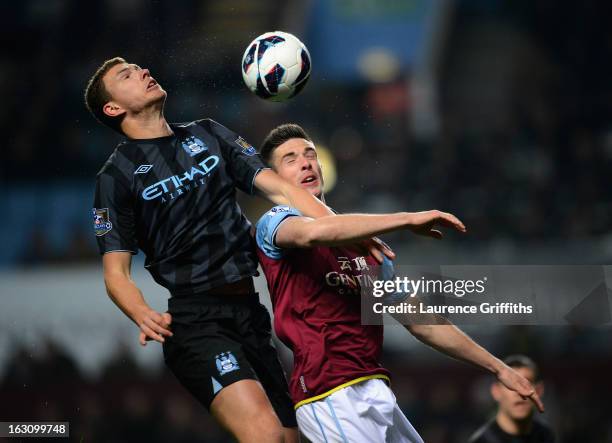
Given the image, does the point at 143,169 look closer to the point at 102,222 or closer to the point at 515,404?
the point at 102,222

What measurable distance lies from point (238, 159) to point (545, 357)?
5.97m

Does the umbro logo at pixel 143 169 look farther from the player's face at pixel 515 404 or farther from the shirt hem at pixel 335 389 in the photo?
the player's face at pixel 515 404

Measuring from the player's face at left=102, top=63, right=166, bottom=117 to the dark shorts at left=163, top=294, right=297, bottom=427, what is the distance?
1004 millimetres

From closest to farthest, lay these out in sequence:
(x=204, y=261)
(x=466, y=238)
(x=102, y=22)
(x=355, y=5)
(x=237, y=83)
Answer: (x=204, y=261) < (x=466, y=238) < (x=237, y=83) < (x=102, y=22) < (x=355, y=5)

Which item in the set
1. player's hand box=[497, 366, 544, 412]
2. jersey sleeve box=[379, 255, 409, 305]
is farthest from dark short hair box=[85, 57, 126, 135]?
player's hand box=[497, 366, 544, 412]

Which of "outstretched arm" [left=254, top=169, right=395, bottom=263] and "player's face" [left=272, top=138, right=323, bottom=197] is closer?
"outstretched arm" [left=254, top=169, right=395, bottom=263]

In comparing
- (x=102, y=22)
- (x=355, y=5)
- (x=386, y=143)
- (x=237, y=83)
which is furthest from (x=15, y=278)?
(x=355, y=5)

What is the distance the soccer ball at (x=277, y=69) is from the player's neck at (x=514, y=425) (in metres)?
2.87

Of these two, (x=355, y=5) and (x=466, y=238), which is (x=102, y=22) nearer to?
(x=355, y=5)

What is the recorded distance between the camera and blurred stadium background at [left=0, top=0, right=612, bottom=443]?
32.3 ft

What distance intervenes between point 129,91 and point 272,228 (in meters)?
1.16

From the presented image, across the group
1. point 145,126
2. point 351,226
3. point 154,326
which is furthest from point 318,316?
point 145,126

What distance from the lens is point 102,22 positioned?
17.5m

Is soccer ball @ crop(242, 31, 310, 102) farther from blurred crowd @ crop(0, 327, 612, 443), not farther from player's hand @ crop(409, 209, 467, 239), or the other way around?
blurred crowd @ crop(0, 327, 612, 443)
